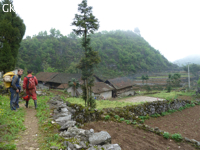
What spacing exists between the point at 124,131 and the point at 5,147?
13.0 feet

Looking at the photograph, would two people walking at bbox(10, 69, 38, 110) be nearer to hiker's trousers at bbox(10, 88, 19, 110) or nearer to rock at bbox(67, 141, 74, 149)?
hiker's trousers at bbox(10, 88, 19, 110)

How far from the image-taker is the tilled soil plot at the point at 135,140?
425 cm

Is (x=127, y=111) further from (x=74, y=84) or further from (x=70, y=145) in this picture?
(x=74, y=84)

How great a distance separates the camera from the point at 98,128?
5.57 m

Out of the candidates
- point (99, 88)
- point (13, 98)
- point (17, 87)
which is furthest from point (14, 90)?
point (99, 88)

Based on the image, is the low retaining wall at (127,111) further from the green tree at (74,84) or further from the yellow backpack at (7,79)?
the green tree at (74,84)

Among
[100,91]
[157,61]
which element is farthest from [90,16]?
[157,61]

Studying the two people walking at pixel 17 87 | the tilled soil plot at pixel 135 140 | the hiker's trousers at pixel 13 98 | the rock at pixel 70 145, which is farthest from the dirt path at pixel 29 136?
the tilled soil plot at pixel 135 140

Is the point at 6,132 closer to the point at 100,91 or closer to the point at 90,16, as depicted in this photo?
the point at 90,16

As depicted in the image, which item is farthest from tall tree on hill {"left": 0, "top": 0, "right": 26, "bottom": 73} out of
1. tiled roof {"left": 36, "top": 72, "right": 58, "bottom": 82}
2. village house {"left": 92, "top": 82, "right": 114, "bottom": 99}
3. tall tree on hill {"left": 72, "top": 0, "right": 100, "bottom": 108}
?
tiled roof {"left": 36, "top": 72, "right": 58, "bottom": 82}

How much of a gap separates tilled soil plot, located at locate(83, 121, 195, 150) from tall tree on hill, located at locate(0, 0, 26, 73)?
38.3ft

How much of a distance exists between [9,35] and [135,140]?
547 inches

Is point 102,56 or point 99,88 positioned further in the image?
point 102,56

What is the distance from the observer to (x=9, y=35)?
12.5 meters
